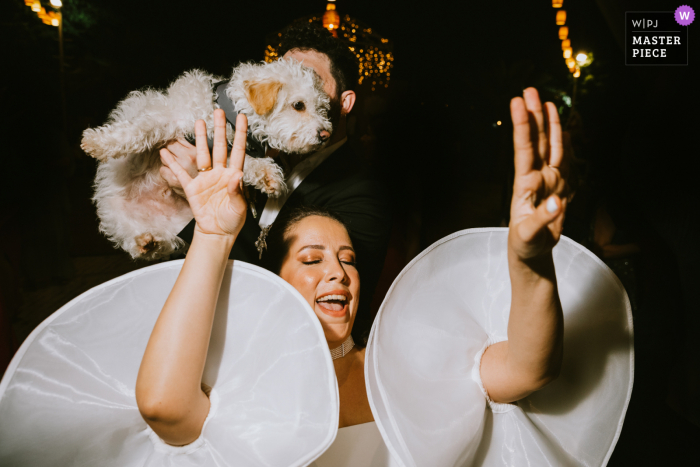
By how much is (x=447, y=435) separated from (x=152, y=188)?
0.99 meters

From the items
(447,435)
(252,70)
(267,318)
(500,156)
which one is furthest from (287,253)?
(500,156)

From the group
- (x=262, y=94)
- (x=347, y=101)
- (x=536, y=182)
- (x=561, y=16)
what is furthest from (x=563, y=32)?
(x=262, y=94)

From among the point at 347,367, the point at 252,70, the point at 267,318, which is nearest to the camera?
the point at 267,318

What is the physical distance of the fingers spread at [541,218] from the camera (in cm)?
58

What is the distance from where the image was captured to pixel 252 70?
2.99ft

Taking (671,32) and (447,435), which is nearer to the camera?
(447,435)

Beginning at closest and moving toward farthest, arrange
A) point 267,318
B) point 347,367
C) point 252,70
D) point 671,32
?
point 267,318, point 252,70, point 347,367, point 671,32

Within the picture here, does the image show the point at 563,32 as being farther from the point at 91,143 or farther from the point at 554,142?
the point at 91,143

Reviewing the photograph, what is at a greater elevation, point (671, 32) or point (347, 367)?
point (671, 32)

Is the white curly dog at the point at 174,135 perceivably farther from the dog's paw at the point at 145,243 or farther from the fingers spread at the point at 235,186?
the fingers spread at the point at 235,186

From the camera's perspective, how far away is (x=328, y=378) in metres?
0.74

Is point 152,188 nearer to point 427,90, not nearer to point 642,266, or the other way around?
point 427,90

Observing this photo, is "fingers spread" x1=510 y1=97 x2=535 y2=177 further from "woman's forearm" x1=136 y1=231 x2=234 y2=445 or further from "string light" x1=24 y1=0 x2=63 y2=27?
"string light" x1=24 y1=0 x2=63 y2=27

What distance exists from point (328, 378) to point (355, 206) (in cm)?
51
